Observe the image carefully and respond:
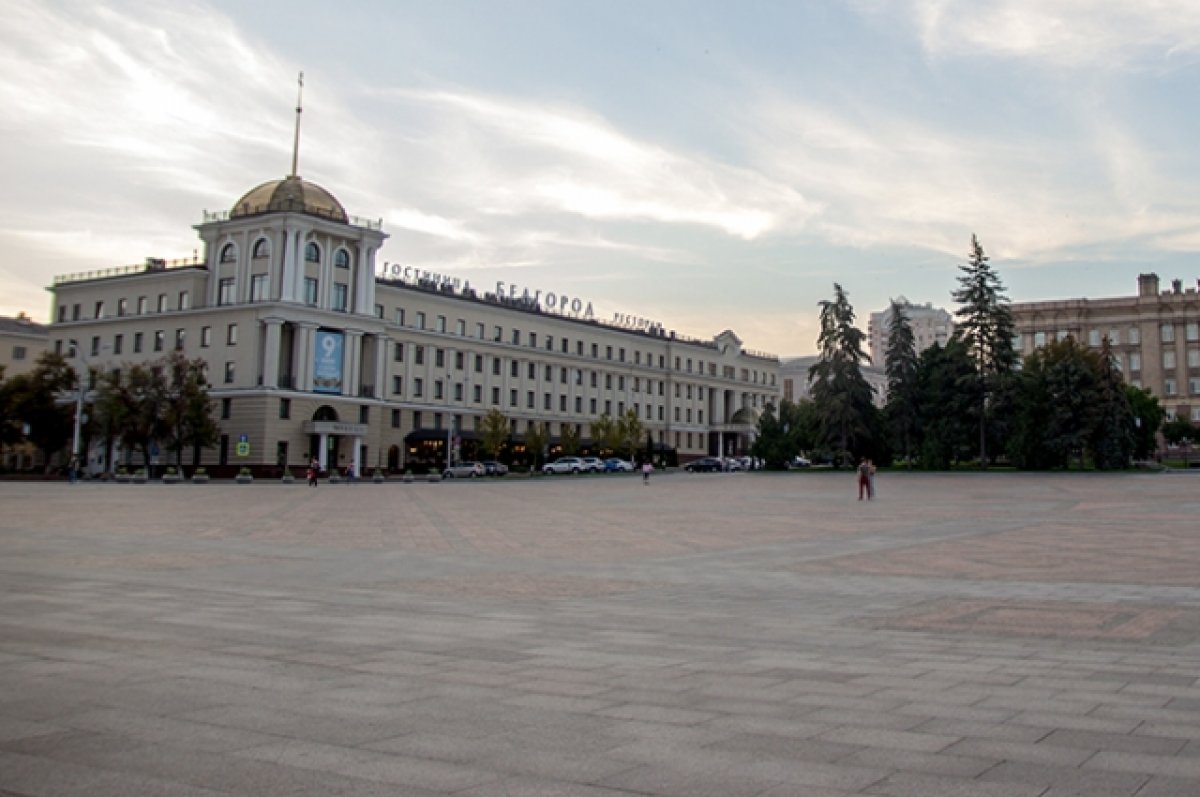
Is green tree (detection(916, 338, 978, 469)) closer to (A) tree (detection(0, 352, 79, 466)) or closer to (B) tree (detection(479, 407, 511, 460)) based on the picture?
(B) tree (detection(479, 407, 511, 460))

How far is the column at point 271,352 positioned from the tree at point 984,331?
54.2 meters

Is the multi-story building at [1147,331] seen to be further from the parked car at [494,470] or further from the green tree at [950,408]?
the parked car at [494,470]

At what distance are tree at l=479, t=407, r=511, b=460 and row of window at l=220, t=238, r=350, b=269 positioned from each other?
63.9 ft

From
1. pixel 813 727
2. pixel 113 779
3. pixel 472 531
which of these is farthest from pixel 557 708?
pixel 472 531

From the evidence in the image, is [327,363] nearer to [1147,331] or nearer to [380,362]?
[380,362]

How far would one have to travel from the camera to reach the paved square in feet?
16.4

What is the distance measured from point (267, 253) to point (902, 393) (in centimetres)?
5453

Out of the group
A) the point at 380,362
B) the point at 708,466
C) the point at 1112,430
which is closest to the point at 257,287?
the point at 380,362

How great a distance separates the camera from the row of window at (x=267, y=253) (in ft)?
252

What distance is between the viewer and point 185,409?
220 feet

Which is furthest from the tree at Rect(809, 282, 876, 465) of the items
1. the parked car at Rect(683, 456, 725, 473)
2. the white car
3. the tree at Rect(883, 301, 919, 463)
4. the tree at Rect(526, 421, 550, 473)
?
the tree at Rect(526, 421, 550, 473)

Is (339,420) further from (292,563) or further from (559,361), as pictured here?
(292,563)

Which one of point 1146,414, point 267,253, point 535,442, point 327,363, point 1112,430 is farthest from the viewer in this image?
point 1146,414

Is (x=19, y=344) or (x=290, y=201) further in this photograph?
(x=19, y=344)
